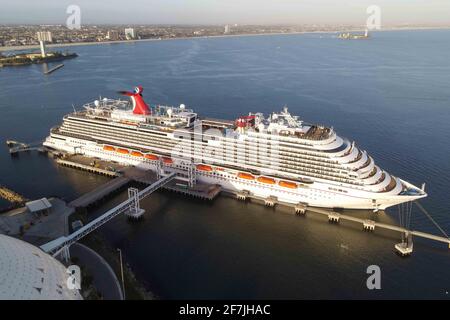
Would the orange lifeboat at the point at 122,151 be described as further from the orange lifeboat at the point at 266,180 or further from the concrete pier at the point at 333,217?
the concrete pier at the point at 333,217

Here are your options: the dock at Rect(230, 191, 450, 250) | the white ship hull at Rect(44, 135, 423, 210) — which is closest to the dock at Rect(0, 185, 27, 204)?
the white ship hull at Rect(44, 135, 423, 210)

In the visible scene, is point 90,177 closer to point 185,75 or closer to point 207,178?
point 207,178

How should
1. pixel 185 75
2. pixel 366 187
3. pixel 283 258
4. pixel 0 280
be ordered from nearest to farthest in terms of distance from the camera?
pixel 0 280 < pixel 283 258 < pixel 366 187 < pixel 185 75

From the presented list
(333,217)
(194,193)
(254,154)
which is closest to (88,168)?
(194,193)

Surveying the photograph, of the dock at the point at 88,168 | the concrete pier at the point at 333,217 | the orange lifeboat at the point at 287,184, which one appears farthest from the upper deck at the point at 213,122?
the concrete pier at the point at 333,217

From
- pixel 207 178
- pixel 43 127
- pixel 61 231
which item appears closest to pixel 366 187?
pixel 207 178

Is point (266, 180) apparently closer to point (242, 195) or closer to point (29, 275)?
point (242, 195)

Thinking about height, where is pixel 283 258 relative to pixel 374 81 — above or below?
below
